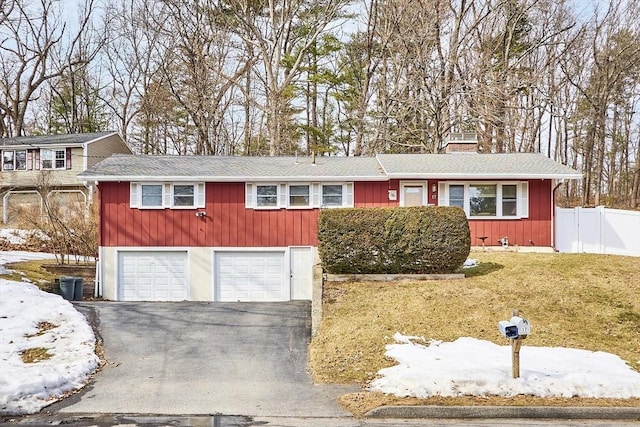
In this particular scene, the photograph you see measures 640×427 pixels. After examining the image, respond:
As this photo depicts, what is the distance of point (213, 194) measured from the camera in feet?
60.8

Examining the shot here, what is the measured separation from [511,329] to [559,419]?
1.27 meters

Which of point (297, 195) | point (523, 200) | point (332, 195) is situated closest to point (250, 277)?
point (297, 195)

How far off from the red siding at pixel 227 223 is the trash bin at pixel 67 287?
1.69 m

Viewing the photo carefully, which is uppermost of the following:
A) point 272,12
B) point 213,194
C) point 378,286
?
point 272,12

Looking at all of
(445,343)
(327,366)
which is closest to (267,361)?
(327,366)

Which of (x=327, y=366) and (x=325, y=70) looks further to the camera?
(x=325, y=70)

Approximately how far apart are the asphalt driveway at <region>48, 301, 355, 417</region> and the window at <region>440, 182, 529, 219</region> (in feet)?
23.0

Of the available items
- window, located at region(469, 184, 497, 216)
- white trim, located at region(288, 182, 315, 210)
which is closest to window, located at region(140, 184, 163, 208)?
white trim, located at region(288, 182, 315, 210)

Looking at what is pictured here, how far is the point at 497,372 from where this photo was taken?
319 inches

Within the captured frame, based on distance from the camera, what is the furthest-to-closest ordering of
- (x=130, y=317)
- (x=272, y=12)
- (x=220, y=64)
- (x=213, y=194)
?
(x=220, y=64), (x=272, y=12), (x=213, y=194), (x=130, y=317)

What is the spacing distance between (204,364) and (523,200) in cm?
1296

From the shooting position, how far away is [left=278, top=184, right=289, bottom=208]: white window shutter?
18.5 meters

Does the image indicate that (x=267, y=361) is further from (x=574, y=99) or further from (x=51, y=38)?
(x=51, y=38)

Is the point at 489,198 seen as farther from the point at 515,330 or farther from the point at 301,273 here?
the point at 515,330
